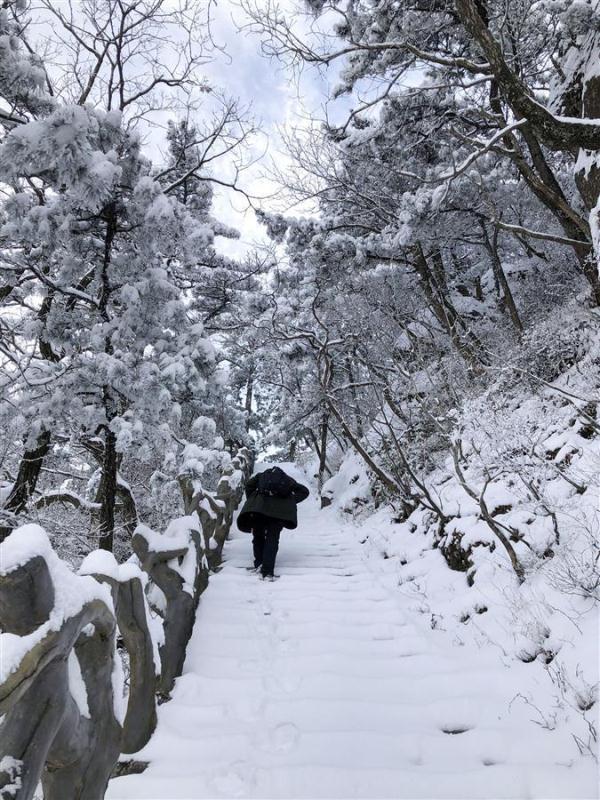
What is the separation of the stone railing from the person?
2.85m

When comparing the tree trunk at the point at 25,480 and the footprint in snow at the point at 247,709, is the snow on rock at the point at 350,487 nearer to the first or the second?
the tree trunk at the point at 25,480

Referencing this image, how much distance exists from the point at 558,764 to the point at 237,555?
5.27m

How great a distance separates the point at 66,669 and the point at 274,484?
4483mm

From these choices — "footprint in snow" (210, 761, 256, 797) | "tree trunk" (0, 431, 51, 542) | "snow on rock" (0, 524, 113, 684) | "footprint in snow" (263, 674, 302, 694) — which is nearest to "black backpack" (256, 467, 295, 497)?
"footprint in snow" (263, 674, 302, 694)

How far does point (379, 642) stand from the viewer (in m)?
3.79

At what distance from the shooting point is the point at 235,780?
225cm

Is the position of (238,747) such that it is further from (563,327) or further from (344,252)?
(344,252)

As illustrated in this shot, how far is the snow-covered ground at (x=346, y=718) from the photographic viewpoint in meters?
2.21

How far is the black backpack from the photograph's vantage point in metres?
5.87

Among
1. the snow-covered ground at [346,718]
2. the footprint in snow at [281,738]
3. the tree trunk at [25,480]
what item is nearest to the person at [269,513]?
the snow-covered ground at [346,718]

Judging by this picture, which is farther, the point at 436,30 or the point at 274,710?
the point at 436,30

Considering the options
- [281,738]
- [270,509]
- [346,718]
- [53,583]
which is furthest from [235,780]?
[270,509]

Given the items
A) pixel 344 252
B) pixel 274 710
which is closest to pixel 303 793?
pixel 274 710

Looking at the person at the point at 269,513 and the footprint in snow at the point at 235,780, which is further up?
the person at the point at 269,513
